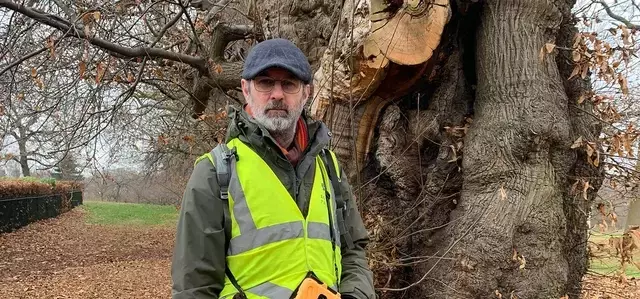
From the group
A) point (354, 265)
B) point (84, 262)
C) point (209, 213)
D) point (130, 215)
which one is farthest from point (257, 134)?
point (130, 215)

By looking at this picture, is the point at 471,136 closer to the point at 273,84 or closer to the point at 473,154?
the point at 473,154

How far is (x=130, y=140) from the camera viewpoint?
10.4 meters

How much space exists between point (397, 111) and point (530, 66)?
950mm

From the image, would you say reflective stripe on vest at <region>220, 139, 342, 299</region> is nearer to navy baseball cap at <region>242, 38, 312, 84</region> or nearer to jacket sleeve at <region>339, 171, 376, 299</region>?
jacket sleeve at <region>339, 171, 376, 299</region>

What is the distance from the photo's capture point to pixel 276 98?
90.7 inches

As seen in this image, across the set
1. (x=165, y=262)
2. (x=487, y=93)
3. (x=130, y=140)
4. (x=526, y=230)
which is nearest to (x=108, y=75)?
(x=130, y=140)

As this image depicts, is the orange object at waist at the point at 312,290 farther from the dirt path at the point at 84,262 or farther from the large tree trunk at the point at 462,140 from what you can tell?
the dirt path at the point at 84,262

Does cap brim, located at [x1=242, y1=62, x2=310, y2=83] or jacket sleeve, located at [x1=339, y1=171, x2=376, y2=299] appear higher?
cap brim, located at [x1=242, y1=62, x2=310, y2=83]

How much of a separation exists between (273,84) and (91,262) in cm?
1278

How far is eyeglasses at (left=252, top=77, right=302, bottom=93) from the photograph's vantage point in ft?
7.68

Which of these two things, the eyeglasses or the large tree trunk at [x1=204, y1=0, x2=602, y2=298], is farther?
the large tree trunk at [x1=204, y1=0, x2=602, y2=298]

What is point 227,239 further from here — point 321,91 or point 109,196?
point 109,196

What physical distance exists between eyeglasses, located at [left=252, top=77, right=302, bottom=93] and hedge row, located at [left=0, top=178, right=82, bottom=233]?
1196 cm

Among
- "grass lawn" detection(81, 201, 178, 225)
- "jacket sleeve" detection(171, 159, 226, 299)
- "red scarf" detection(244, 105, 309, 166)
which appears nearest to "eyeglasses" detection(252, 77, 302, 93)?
"red scarf" detection(244, 105, 309, 166)
